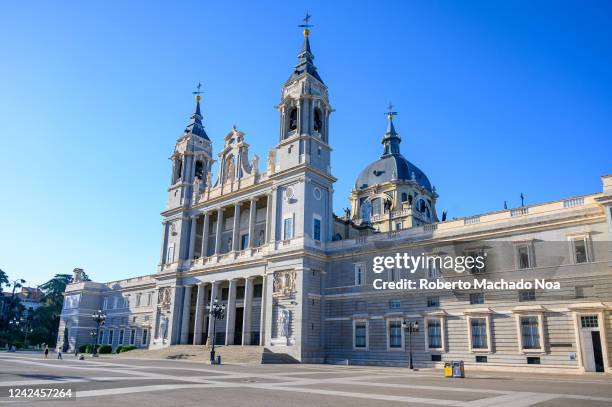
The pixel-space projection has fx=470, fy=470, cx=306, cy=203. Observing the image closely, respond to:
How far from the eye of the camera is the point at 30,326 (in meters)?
97.2

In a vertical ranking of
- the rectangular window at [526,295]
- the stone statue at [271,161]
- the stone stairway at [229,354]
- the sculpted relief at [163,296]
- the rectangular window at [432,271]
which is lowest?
the stone stairway at [229,354]

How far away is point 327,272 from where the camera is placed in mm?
47219

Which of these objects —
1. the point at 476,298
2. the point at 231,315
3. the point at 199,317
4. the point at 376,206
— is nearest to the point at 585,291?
the point at 476,298

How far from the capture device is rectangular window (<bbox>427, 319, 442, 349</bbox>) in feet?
125

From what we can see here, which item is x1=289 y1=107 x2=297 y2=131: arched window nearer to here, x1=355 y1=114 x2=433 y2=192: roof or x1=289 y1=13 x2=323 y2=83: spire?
x1=289 y1=13 x2=323 y2=83: spire

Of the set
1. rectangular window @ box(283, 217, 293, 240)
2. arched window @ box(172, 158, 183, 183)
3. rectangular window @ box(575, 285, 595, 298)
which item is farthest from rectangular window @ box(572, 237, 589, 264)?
arched window @ box(172, 158, 183, 183)

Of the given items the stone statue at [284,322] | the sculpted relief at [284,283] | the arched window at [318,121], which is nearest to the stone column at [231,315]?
the sculpted relief at [284,283]

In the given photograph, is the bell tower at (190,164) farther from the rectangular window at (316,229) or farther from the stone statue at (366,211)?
the stone statue at (366,211)

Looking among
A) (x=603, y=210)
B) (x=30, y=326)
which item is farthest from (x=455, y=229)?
(x=30, y=326)

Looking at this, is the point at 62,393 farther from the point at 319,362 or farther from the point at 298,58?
the point at 298,58

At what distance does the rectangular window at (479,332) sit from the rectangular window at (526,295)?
3.28 metres

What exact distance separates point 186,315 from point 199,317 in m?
3.94

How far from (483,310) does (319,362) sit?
53.3ft

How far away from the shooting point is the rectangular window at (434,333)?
3809 cm
